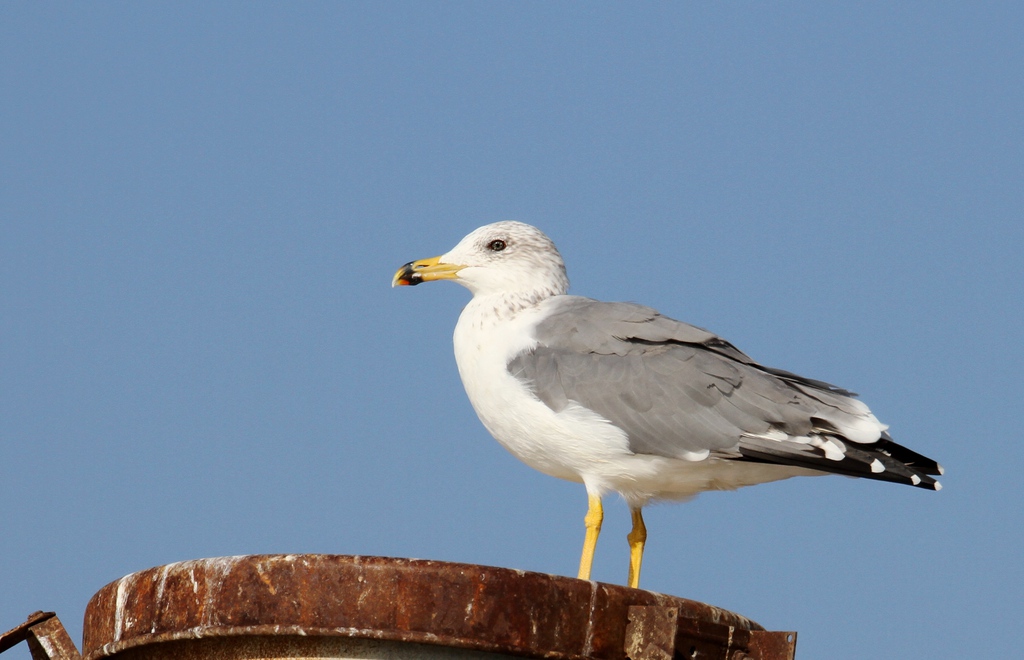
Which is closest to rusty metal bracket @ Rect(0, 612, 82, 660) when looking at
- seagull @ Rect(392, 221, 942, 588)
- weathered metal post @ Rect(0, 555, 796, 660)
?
weathered metal post @ Rect(0, 555, 796, 660)

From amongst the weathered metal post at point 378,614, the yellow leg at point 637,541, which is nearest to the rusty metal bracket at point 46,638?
the weathered metal post at point 378,614

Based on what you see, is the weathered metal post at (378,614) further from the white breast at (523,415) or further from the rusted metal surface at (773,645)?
the white breast at (523,415)

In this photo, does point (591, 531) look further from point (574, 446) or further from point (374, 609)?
point (374, 609)

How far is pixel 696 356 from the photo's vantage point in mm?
6910

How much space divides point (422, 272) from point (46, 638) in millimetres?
4132

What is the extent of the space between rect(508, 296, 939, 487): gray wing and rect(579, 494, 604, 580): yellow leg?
1.45 feet

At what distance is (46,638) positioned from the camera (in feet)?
13.5

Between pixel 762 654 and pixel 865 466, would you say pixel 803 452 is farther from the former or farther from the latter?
pixel 762 654

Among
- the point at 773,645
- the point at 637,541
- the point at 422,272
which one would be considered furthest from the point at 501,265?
the point at 773,645

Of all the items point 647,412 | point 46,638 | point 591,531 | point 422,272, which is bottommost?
point 46,638

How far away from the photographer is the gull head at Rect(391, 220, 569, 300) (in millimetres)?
7629

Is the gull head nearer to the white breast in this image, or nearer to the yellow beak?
the yellow beak

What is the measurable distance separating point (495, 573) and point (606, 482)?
311 cm

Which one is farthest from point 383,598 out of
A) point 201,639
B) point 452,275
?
point 452,275
